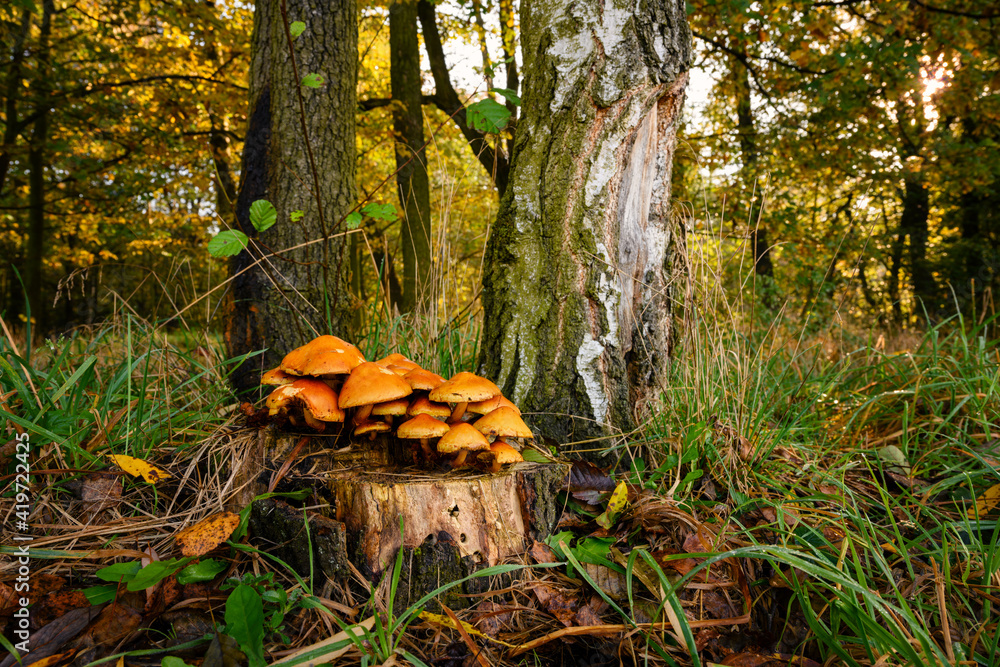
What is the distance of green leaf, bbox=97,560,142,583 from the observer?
112 cm

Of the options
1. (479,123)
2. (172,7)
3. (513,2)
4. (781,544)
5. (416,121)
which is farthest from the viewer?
(513,2)

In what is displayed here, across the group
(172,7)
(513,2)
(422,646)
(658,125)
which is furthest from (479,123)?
(513,2)

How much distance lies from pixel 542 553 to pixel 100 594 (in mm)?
1045

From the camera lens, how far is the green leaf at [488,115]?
1.67 meters

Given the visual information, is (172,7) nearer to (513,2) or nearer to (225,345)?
(513,2)

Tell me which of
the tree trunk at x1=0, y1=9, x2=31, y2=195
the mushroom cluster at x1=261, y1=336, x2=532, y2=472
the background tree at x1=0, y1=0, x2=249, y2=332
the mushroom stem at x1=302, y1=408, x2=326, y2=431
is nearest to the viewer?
the mushroom cluster at x1=261, y1=336, x2=532, y2=472

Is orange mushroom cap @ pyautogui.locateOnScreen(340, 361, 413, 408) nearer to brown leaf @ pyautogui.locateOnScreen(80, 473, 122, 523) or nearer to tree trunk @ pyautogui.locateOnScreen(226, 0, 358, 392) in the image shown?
brown leaf @ pyautogui.locateOnScreen(80, 473, 122, 523)

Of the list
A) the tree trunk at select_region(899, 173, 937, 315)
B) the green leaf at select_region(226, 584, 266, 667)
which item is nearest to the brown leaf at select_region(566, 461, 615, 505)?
the green leaf at select_region(226, 584, 266, 667)

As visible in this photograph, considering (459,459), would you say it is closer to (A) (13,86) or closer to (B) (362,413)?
(B) (362,413)

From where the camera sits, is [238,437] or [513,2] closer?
[238,437]

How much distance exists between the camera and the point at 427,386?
1.36m

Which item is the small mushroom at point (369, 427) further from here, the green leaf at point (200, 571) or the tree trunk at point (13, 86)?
the tree trunk at point (13, 86)

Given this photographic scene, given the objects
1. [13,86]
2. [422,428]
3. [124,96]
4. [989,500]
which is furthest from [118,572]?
[13,86]

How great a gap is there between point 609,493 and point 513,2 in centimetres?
804
